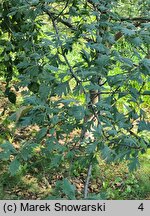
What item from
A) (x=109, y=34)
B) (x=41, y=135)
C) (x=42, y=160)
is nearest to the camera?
(x=41, y=135)

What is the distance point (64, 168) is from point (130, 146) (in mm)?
2096

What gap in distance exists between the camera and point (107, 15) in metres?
1.63

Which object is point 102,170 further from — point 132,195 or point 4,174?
point 4,174

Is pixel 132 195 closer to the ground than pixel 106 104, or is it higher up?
closer to the ground

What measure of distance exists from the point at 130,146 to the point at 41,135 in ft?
1.09

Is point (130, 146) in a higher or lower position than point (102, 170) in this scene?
higher

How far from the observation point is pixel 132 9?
11.5 ft

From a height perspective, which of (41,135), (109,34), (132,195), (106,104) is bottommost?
(132,195)

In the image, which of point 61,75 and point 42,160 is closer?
point 61,75

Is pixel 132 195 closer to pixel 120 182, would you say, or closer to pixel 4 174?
pixel 120 182

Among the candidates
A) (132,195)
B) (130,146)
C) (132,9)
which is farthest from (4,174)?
(130,146)

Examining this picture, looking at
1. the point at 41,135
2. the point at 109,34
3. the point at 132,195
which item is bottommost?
the point at 132,195

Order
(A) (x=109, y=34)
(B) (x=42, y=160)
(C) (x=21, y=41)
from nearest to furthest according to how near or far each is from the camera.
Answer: (A) (x=109, y=34) → (C) (x=21, y=41) → (B) (x=42, y=160)

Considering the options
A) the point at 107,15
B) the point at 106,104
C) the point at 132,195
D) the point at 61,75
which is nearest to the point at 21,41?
the point at 107,15
